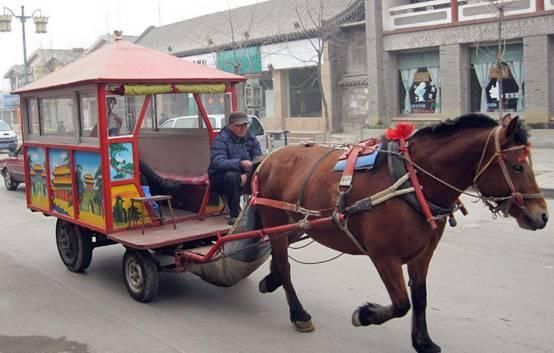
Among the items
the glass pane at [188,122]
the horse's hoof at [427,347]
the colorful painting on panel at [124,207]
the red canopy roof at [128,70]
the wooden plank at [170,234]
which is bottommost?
the horse's hoof at [427,347]

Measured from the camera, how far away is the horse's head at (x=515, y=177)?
4.44 metres

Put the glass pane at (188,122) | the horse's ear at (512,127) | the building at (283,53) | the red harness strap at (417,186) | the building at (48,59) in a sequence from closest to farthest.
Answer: the horse's ear at (512,127) → the red harness strap at (417,186) → the glass pane at (188,122) → the building at (283,53) → the building at (48,59)

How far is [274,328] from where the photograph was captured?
605 cm

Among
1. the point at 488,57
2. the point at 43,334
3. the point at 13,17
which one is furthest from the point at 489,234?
the point at 13,17

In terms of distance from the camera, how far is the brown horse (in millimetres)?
4477

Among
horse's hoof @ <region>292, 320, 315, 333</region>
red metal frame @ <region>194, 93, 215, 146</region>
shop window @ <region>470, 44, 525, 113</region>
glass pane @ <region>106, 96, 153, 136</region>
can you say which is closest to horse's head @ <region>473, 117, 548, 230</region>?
horse's hoof @ <region>292, 320, 315, 333</region>

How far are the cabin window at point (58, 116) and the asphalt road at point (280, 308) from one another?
1669 mm

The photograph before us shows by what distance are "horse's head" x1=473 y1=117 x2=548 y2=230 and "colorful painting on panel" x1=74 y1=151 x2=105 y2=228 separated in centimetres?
405

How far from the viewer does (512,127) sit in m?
4.41

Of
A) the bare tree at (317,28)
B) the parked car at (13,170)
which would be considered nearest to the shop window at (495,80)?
the bare tree at (317,28)

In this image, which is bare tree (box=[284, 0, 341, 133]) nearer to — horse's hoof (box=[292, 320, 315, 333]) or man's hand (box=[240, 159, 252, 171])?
man's hand (box=[240, 159, 252, 171])

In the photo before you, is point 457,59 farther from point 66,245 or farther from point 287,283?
point 287,283

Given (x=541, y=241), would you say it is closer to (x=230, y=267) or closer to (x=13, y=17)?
(x=230, y=267)

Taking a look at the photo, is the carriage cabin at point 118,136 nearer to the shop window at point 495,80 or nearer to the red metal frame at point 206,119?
the red metal frame at point 206,119
